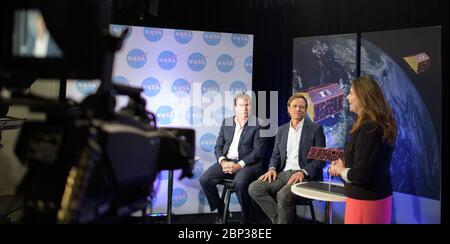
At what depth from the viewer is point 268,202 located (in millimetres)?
3531

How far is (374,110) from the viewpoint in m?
2.24

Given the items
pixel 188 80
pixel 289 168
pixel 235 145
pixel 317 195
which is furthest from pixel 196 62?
pixel 317 195

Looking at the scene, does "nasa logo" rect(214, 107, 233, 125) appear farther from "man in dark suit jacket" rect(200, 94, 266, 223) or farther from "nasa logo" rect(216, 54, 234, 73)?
"nasa logo" rect(216, 54, 234, 73)

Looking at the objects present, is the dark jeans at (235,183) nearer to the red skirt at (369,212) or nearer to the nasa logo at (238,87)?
the nasa logo at (238,87)

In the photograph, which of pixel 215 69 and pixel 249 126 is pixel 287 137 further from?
pixel 215 69

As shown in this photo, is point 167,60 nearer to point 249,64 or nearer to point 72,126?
point 249,64

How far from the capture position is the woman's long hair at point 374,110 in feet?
7.20

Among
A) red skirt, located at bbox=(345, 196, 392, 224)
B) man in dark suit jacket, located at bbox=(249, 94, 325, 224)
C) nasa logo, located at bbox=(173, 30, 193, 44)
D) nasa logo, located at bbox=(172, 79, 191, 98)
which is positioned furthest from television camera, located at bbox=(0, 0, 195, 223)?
nasa logo, located at bbox=(173, 30, 193, 44)

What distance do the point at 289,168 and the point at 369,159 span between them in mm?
1559

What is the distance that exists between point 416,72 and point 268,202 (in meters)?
1.77

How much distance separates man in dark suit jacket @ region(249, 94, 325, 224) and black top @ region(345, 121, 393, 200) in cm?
109
